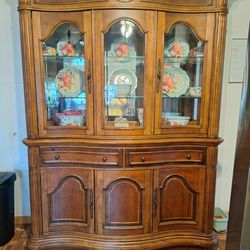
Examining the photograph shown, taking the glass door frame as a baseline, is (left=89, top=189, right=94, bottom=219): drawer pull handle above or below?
below

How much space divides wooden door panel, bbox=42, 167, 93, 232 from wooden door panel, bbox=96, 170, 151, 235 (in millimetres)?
85

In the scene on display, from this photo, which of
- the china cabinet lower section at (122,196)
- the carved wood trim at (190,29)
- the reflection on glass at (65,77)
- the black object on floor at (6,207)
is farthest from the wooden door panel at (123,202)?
the carved wood trim at (190,29)

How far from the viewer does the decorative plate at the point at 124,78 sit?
6.26 feet

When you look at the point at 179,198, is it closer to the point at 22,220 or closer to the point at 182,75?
the point at 182,75

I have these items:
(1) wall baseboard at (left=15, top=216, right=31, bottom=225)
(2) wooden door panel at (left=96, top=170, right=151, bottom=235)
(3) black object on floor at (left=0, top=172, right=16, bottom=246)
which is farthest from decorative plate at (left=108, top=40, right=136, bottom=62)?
Result: (1) wall baseboard at (left=15, top=216, right=31, bottom=225)

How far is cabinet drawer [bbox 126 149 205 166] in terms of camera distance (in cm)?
185

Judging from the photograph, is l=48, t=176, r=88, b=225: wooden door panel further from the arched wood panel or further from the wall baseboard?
the wall baseboard

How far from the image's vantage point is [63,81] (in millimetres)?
1914

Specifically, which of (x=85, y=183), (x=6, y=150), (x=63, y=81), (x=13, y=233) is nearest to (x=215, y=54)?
(x=63, y=81)

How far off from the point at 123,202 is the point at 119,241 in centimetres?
29

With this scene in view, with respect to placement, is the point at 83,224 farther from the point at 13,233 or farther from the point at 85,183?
the point at 13,233

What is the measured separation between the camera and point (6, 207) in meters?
2.13

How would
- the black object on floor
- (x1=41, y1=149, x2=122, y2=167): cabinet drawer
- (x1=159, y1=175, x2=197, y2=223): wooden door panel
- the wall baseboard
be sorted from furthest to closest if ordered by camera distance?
the wall baseboard, the black object on floor, (x1=159, y1=175, x2=197, y2=223): wooden door panel, (x1=41, y1=149, x2=122, y2=167): cabinet drawer

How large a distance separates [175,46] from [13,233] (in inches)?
79.9
